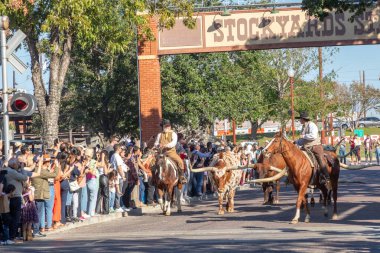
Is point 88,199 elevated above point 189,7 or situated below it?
below

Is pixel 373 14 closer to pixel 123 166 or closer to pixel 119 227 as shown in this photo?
pixel 123 166

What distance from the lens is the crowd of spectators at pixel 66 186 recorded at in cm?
1883

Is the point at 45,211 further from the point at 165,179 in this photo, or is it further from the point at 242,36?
the point at 242,36

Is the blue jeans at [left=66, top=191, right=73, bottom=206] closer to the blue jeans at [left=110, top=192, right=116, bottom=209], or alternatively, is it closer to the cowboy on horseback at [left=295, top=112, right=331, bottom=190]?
the blue jeans at [left=110, top=192, right=116, bottom=209]

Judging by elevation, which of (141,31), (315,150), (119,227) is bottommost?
(119,227)

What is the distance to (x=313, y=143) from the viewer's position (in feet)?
74.3

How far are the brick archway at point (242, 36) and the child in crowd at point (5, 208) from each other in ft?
57.6

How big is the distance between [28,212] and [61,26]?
28.1 feet

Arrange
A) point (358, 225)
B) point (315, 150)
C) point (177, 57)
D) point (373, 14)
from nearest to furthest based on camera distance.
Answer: point (358, 225) → point (315, 150) → point (373, 14) → point (177, 57)

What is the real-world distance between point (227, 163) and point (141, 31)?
442 inches

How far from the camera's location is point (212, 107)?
154 feet

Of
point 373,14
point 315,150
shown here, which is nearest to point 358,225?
point 315,150

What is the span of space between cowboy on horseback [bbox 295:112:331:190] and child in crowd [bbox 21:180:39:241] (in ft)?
22.8

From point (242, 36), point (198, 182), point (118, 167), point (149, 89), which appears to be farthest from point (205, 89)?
point (118, 167)
